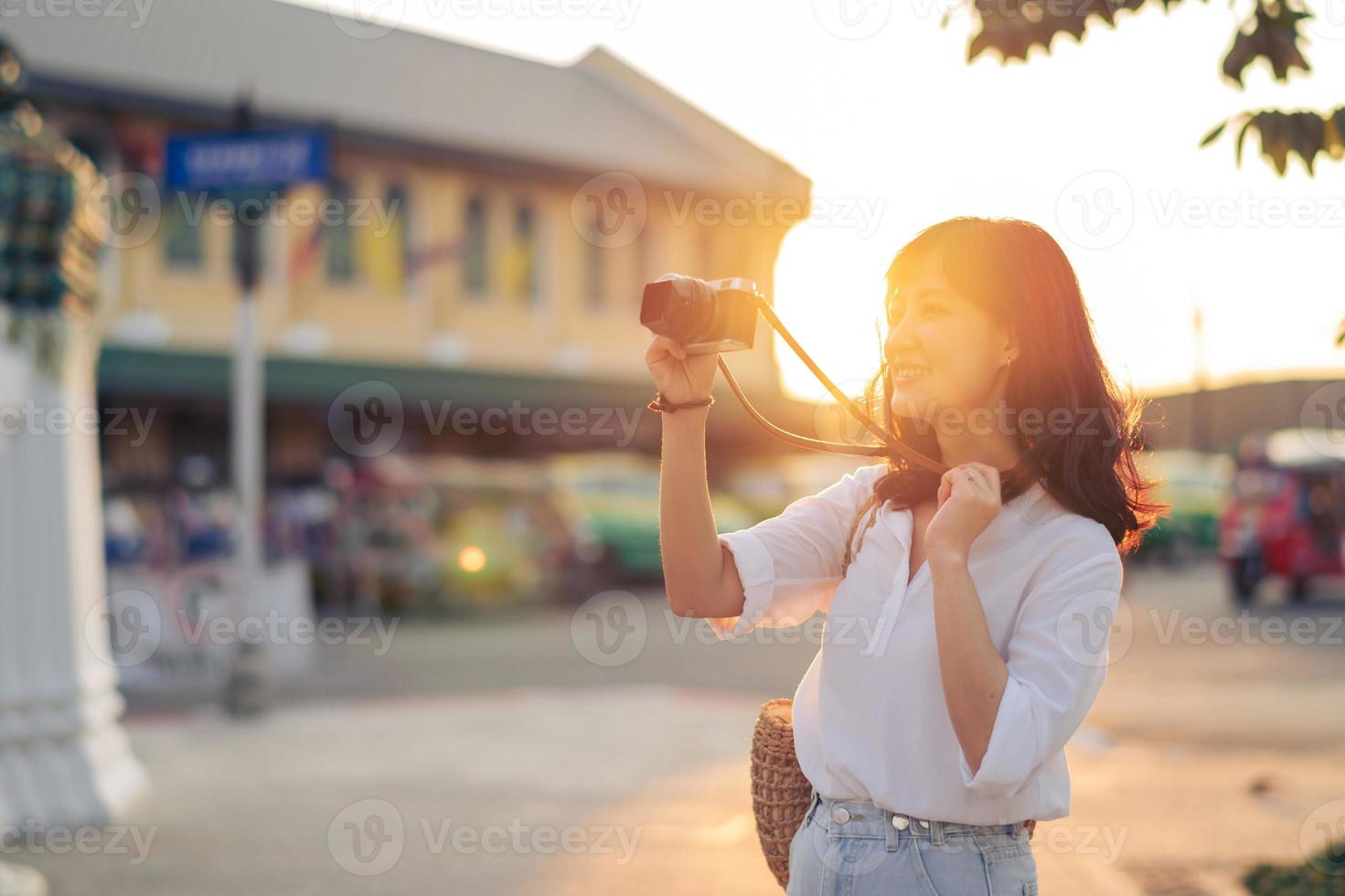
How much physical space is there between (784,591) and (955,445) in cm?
37

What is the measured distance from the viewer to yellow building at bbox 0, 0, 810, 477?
2161 centimetres

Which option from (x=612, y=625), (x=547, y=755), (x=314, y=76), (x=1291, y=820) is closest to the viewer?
(x=1291, y=820)

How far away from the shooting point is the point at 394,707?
9.59 m

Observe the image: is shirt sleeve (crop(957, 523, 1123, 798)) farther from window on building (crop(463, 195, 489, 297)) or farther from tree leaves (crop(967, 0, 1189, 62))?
window on building (crop(463, 195, 489, 297))

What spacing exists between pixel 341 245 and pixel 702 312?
24.1 metres

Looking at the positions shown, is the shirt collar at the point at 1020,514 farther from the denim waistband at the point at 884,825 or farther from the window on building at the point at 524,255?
the window on building at the point at 524,255

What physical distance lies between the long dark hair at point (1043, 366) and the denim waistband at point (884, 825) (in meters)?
0.47

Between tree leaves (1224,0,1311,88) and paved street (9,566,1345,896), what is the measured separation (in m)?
2.97

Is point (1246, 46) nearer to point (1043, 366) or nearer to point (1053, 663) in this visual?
point (1043, 366)

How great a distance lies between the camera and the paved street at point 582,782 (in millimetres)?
5285

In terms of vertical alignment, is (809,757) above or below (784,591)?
below

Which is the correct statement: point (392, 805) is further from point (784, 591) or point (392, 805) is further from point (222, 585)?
point (222, 585)

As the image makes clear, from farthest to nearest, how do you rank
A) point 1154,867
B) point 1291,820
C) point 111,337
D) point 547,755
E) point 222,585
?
point 111,337 < point 222,585 < point 547,755 < point 1291,820 < point 1154,867

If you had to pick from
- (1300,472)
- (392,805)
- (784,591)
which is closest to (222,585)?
(392,805)
